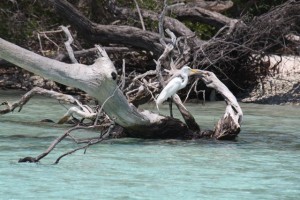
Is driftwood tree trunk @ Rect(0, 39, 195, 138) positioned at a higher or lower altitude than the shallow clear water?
higher

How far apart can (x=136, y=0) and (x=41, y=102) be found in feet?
9.34

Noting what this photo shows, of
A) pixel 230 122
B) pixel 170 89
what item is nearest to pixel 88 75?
pixel 170 89

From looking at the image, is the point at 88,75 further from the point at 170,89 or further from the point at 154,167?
the point at 154,167

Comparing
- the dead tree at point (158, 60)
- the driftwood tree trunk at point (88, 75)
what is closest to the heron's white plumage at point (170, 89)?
the dead tree at point (158, 60)

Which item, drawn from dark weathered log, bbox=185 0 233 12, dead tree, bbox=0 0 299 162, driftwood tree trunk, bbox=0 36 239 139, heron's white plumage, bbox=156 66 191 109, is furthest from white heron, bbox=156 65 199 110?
dark weathered log, bbox=185 0 233 12

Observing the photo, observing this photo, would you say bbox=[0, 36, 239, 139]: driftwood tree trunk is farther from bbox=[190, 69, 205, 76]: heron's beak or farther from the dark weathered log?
the dark weathered log

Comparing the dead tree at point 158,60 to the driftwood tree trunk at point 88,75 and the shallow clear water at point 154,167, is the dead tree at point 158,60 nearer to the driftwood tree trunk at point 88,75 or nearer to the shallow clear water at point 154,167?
the driftwood tree trunk at point 88,75

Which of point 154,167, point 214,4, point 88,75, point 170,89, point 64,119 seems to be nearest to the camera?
point 154,167

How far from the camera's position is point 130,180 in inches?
339

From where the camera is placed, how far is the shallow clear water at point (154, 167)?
809cm

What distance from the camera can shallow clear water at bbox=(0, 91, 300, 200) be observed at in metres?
8.09

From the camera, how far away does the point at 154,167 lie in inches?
371

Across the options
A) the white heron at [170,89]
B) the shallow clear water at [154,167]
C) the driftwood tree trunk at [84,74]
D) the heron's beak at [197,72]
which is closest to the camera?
the shallow clear water at [154,167]

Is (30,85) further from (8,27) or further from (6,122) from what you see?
(6,122)
